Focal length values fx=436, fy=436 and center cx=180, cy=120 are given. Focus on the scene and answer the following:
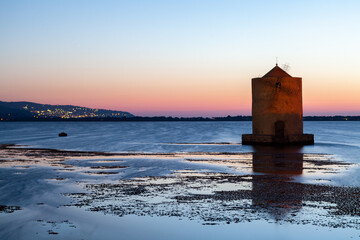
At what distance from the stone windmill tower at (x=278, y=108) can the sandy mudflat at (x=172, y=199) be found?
13.7 metres

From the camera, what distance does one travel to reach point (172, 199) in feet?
29.2

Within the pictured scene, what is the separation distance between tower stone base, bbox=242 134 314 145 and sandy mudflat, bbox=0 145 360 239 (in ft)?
44.2

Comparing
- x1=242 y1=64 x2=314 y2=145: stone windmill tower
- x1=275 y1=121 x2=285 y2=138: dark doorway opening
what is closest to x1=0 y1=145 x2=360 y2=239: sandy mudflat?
x1=275 y1=121 x2=285 y2=138: dark doorway opening

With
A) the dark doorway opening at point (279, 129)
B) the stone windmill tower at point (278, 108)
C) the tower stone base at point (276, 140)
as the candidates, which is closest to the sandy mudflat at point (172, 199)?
the tower stone base at point (276, 140)

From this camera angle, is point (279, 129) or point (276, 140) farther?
point (279, 129)

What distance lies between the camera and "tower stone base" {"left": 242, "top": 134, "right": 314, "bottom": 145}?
27.9 metres

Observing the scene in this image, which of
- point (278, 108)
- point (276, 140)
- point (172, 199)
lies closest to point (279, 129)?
point (276, 140)

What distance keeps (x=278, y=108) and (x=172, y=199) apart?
20245 millimetres

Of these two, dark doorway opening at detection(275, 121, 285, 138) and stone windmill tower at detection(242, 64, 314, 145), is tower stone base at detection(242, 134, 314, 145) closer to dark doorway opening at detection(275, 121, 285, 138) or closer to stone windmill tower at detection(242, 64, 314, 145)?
stone windmill tower at detection(242, 64, 314, 145)

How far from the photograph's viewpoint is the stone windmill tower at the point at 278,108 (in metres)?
27.9

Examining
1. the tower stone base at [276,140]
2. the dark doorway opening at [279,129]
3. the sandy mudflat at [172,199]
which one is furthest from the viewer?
the dark doorway opening at [279,129]

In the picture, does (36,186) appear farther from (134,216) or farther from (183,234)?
(183,234)

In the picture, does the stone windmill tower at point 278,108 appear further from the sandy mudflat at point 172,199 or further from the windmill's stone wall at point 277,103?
the sandy mudflat at point 172,199

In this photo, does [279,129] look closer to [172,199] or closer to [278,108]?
[278,108]
